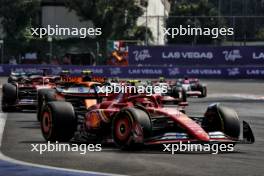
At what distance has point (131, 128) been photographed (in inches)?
510

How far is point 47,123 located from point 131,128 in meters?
2.29

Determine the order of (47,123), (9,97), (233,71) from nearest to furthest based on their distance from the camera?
(47,123), (9,97), (233,71)

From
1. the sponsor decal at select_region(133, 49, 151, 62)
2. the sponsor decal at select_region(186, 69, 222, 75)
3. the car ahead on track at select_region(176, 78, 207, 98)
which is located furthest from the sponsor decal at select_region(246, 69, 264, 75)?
the car ahead on track at select_region(176, 78, 207, 98)

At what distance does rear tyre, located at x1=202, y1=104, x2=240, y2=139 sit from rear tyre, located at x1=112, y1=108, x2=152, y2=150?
1.51m

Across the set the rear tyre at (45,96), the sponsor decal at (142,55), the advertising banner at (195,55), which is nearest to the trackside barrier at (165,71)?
the advertising banner at (195,55)

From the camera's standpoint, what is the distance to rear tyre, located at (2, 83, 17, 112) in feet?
79.1

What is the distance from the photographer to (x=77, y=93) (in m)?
Result: 18.5

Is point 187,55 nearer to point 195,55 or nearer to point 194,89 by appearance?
point 195,55

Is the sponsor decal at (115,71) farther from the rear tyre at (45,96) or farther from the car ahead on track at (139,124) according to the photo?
the car ahead on track at (139,124)

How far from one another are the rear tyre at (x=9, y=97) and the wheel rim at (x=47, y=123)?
31.1 feet

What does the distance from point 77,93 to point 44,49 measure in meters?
51.6

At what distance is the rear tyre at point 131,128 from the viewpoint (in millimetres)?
12898

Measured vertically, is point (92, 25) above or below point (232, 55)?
above

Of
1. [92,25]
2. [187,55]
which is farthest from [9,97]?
[92,25]
